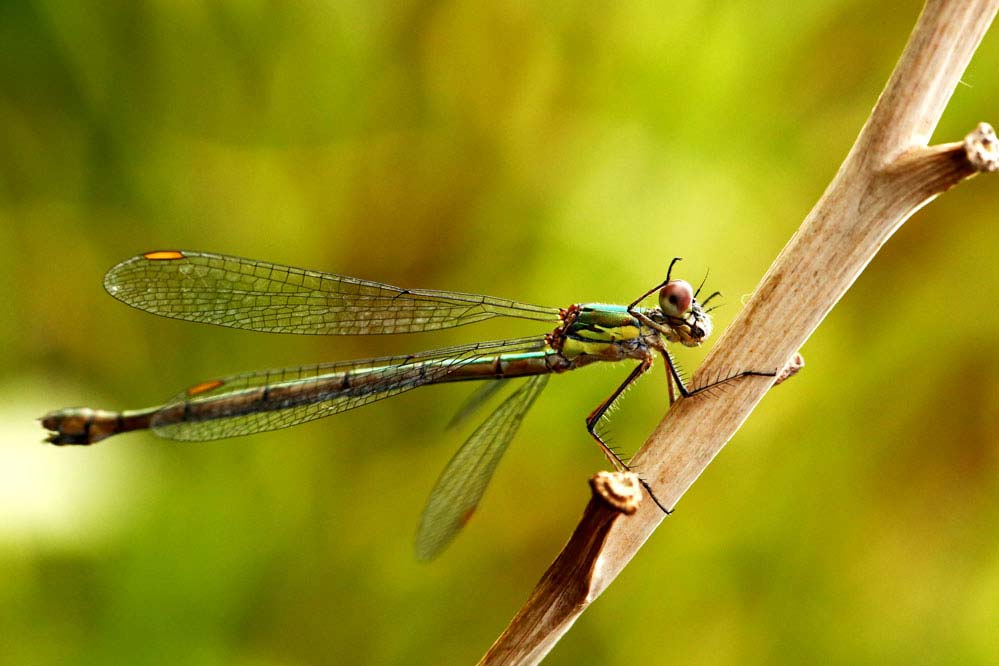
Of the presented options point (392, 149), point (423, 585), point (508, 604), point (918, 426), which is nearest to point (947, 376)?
point (918, 426)

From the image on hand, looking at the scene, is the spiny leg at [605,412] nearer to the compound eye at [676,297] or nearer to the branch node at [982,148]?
the compound eye at [676,297]

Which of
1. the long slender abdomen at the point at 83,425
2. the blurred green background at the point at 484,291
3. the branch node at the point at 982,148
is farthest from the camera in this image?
the blurred green background at the point at 484,291

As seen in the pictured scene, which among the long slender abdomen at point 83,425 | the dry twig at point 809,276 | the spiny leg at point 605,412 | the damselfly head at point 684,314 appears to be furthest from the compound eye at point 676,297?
the long slender abdomen at point 83,425

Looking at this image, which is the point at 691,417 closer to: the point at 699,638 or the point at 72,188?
the point at 699,638

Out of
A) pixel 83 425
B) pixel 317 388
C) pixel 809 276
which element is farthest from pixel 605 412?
pixel 83 425

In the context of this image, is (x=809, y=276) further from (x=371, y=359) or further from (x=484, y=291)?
(x=484, y=291)

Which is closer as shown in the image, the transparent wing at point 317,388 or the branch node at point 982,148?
the branch node at point 982,148
